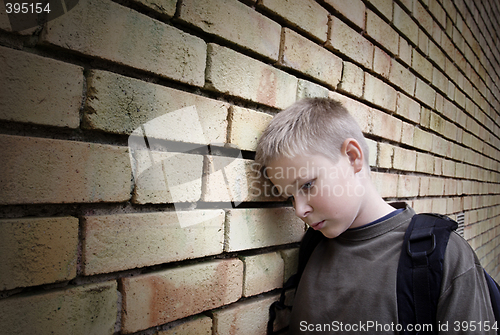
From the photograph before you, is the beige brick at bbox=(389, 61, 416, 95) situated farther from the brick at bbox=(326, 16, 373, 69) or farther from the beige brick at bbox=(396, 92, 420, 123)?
the brick at bbox=(326, 16, 373, 69)

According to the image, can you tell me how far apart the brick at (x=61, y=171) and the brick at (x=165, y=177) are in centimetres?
3

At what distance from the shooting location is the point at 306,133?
0.97 metres

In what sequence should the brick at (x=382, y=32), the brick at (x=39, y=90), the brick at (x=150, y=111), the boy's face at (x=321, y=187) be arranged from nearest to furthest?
the brick at (x=39, y=90) < the brick at (x=150, y=111) < the boy's face at (x=321, y=187) < the brick at (x=382, y=32)

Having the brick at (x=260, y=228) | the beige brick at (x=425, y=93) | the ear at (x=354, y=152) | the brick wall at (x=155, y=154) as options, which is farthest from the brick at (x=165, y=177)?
the beige brick at (x=425, y=93)

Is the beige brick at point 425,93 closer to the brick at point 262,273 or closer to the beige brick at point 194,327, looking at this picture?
the brick at point 262,273

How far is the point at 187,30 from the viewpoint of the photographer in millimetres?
843

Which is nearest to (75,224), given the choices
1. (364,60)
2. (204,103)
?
(204,103)

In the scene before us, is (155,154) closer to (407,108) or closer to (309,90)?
(309,90)

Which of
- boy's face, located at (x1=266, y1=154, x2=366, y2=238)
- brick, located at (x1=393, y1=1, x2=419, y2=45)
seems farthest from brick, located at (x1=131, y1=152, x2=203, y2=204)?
brick, located at (x1=393, y1=1, x2=419, y2=45)

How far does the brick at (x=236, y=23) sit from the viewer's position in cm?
83

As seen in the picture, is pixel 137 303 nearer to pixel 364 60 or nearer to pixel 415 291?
pixel 415 291

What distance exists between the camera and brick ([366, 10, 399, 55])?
144cm

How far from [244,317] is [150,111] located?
2.52ft

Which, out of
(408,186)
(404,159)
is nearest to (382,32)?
(404,159)
